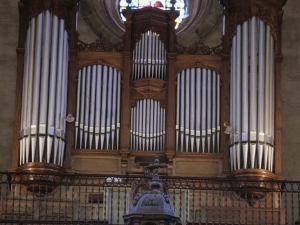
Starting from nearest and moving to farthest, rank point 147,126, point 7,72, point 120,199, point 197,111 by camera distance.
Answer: point 120,199 → point 147,126 → point 197,111 → point 7,72

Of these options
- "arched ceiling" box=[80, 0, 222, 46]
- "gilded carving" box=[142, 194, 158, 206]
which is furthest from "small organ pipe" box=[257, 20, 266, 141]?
"gilded carving" box=[142, 194, 158, 206]

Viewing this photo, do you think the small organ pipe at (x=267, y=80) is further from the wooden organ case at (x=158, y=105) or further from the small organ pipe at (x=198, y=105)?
the small organ pipe at (x=198, y=105)

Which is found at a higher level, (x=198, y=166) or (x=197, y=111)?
(x=197, y=111)

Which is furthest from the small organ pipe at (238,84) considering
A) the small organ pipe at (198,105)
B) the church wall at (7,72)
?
the church wall at (7,72)

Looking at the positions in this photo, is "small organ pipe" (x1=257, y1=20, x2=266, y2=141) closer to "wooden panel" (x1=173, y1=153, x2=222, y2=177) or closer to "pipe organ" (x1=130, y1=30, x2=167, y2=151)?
"wooden panel" (x1=173, y1=153, x2=222, y2=177)

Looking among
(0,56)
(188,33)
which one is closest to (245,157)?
(188,33)

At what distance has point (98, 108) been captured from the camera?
22469 millimetres

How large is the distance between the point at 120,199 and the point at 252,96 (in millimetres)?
3671

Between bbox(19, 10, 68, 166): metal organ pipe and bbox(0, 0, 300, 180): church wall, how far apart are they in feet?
3.70

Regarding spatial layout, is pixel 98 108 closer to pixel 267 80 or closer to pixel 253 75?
pixel 253 75

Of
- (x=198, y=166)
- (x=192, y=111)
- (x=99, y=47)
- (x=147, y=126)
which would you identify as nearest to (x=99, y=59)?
(x=99, y=47)

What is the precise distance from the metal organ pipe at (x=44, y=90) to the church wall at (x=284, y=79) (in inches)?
44.4

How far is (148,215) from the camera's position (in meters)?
16.0

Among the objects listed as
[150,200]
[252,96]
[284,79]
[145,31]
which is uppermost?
[145,31]
